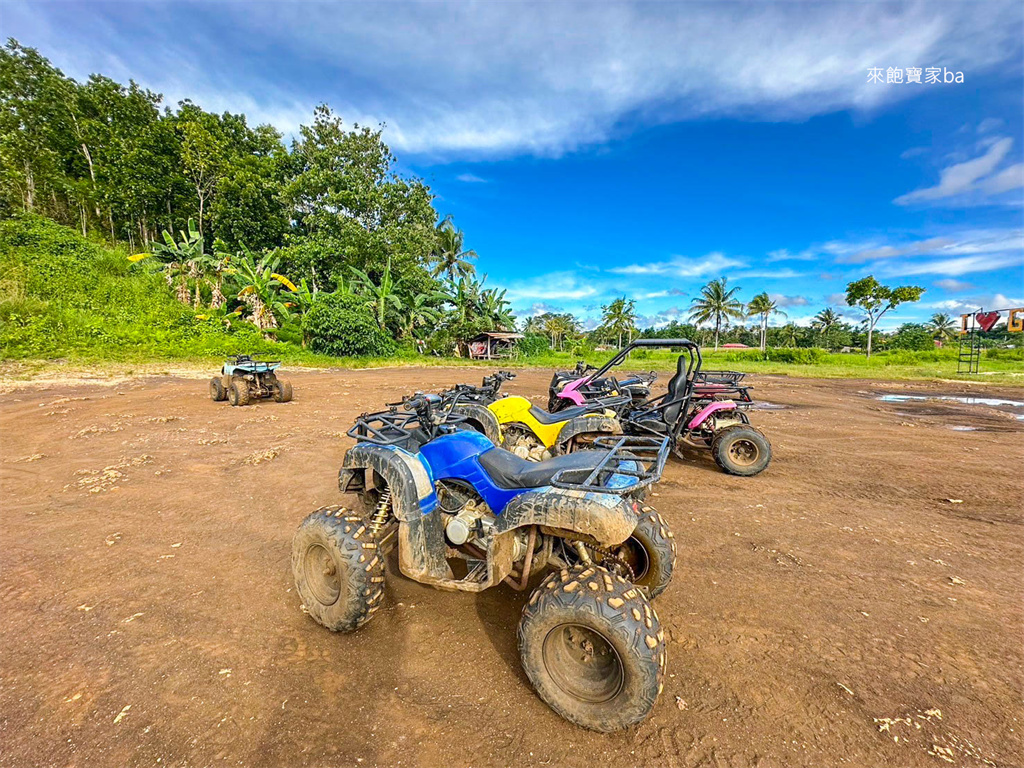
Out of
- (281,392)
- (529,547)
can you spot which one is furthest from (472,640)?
(281,392)

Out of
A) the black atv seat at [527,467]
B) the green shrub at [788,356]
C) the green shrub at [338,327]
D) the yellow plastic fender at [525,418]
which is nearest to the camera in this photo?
the black atv seat at [527,467]

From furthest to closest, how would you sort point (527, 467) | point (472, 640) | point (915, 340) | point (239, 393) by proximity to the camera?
point (915, 340) < point (239, 393) < point (472, 640) < point (527, 467)

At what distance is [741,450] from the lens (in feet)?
18.3

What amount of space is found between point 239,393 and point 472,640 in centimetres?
925

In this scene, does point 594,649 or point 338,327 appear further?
point 338,327

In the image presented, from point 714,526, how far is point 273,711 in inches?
138

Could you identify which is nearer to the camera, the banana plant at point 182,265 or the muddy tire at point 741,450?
the muddy tire at point 741,450

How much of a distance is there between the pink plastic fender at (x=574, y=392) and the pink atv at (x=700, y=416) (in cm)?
2

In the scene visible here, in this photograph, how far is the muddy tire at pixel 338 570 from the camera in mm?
2312

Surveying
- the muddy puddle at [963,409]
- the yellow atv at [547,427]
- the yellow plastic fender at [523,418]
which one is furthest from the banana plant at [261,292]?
the muddy puddle at [963,409]

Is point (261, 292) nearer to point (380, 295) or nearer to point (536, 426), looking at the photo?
point (380, 295)

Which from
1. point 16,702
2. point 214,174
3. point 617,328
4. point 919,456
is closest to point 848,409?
point 919,456

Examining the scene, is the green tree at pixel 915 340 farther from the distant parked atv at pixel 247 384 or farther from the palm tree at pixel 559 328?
the distant parked atv at pixel 247 384

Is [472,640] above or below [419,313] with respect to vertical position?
below
